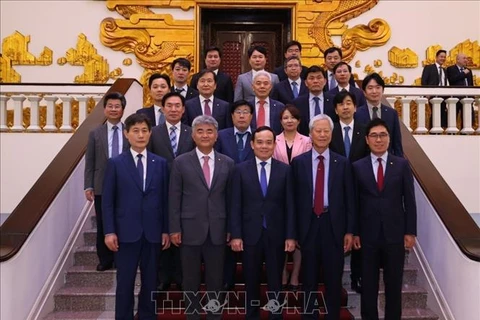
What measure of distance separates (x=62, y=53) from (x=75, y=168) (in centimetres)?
439

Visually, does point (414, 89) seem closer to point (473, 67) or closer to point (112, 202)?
point (473, 67)

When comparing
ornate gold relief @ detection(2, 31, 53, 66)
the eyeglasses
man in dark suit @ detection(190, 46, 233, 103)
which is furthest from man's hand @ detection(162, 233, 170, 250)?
ornate gold relief @ detection(2, 31, 53, 66)

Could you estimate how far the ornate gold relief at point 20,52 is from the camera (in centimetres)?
848

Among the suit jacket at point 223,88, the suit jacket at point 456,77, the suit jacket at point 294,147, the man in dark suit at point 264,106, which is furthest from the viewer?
the suit jacket at point 456,77

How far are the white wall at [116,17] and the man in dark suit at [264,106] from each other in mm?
4333

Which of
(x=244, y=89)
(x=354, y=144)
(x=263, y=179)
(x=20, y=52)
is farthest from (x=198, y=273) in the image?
(x=20, y=52)

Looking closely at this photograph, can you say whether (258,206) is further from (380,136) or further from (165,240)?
(380,136)

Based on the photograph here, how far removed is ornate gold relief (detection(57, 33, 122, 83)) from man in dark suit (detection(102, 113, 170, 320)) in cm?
504

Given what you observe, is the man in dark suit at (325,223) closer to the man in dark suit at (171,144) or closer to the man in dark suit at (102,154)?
the man in dark suit at (171,144)

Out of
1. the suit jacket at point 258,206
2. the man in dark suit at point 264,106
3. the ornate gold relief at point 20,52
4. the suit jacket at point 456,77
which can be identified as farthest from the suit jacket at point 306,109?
the ornate gold relief at point 20,52

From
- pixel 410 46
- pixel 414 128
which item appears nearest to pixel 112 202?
pixel 414 128

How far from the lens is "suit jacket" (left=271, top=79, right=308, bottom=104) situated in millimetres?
5059

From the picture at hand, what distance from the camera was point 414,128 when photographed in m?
6.87

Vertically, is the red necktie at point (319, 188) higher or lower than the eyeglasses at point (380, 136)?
lower
